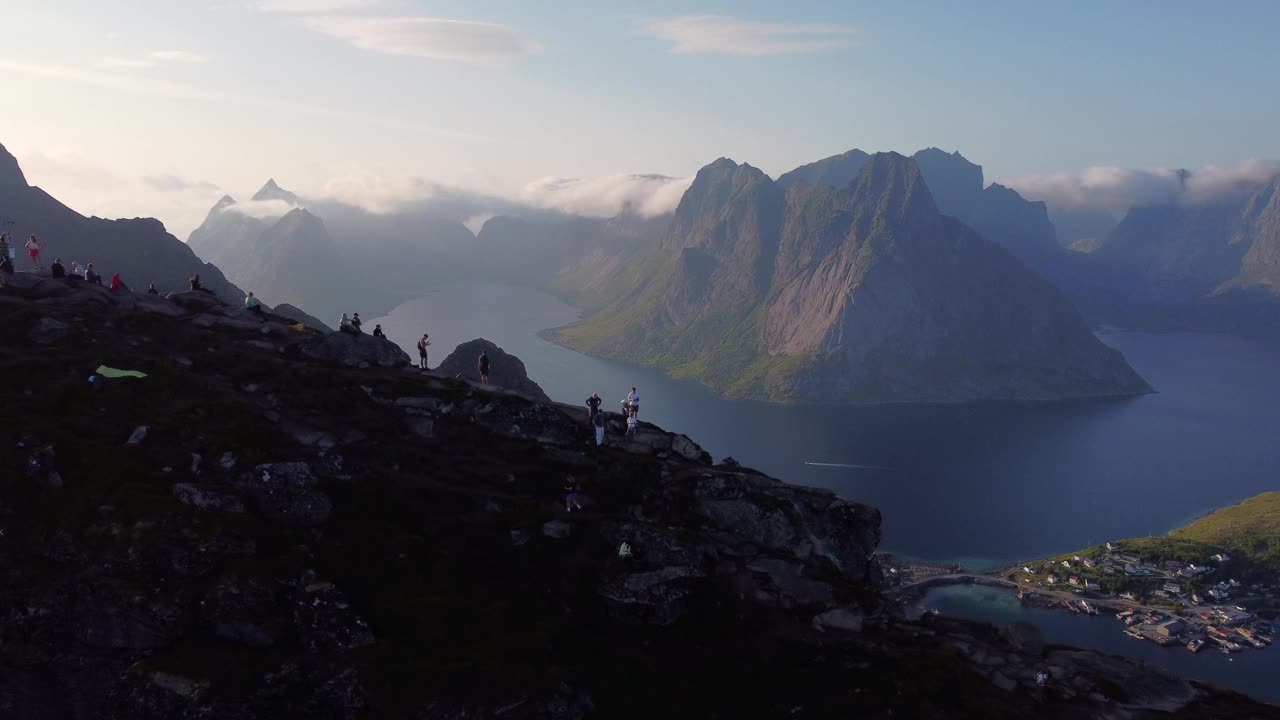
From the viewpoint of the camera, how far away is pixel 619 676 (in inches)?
1208

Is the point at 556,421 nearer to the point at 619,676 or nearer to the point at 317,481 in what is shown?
the point at 317,481

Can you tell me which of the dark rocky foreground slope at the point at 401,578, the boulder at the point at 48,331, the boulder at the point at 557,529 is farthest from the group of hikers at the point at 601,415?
the boulder at the point at 48,331

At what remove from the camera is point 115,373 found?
42906 mm

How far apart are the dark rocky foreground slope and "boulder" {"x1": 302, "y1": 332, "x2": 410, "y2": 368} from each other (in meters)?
7.96

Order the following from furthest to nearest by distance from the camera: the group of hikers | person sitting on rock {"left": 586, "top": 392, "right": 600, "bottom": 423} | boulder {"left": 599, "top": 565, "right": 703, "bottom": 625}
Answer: person sitting on rock {"left": 586, "top": 392, "right": 600, "bottom": 423} → the group of hikers → boulder {"left": 599, "top": 565, "right": 703, "bottom": 625}

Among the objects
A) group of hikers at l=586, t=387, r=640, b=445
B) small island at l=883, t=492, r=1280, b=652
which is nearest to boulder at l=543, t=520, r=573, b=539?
group of hikers at l=586, t=387, r=640, b=445

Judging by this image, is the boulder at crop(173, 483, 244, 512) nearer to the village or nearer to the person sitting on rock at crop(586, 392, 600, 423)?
the person sitting on rock at crop(586, 392, 600, 423)

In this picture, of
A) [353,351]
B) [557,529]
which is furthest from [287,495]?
[353,351]

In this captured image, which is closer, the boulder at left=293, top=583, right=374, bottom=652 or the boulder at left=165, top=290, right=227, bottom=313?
the boulder at left=293, top=583, right=374, bottom=652

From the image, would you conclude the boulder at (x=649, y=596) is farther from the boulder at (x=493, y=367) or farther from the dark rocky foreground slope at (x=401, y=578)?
the boulder at (x=493, y=367)

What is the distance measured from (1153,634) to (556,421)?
557 feet

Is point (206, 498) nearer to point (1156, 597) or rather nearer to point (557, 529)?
point (557, 529)

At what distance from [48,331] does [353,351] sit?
18949 millimetres

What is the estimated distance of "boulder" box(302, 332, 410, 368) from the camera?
58906mm
